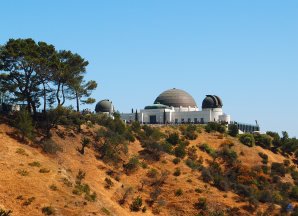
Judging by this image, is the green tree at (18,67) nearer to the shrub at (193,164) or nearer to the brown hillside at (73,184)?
the brown hillside at (73,184)

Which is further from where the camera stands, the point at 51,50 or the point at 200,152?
the point at 200,152

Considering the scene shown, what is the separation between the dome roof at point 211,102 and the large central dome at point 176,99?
5355 mm

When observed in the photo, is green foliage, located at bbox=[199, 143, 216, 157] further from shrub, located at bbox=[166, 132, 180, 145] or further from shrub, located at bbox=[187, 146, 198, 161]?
shrub, located at bbox=[166, 132, 180, 145]

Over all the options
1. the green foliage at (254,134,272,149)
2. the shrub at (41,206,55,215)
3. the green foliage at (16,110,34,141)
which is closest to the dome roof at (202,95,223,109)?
the green foliage at (254,134,272,149)

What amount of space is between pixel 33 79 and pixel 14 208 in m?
22.9

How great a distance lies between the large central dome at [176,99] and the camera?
106 m

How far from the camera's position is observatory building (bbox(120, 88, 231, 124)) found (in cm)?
9919

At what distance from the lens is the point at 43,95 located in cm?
6209

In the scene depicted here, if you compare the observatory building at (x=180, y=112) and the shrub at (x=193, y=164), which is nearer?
the shrub at (x=193, y=164)

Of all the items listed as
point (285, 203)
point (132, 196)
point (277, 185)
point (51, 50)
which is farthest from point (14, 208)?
point (277, 185)

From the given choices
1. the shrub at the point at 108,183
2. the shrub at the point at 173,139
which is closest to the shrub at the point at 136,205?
the shrub at the point at 108,183

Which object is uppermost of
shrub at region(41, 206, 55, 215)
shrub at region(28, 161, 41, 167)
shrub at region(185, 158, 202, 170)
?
shrub at region(28, 161, 41, 167)

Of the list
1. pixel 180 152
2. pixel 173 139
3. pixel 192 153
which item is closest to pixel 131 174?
pixel 180 152

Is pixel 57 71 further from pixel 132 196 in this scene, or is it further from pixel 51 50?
pixel 132 196
